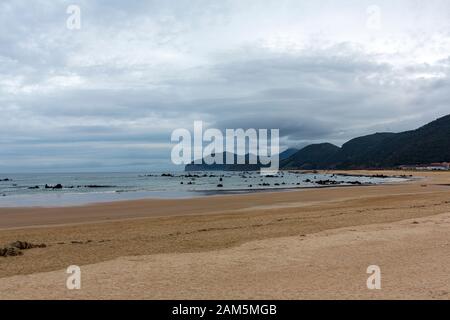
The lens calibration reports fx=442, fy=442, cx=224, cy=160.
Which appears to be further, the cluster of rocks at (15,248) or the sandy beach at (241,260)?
the cluster of rocks at (15,248)

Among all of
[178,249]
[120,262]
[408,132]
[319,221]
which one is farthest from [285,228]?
[408,132]

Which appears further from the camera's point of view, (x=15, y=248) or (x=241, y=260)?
(x=15, y=248)

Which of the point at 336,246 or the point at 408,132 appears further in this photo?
the point at 408,132

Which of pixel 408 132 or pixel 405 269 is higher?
pixel 408 132

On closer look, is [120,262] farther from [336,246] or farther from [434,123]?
[434,123]

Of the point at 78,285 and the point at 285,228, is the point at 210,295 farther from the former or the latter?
the point at 285,228

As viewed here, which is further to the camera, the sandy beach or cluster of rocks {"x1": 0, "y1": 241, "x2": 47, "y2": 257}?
cluster of rocks {"x1": 0, "y1": 241, "x2": 47, "y2": 257}

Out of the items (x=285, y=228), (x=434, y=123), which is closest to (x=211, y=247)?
(x=285, y=228)

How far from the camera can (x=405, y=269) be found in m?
8.88

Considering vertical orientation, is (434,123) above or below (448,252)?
above

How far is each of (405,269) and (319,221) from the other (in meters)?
8.85

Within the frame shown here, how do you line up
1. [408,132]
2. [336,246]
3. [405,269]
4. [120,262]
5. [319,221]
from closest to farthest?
[405,269], [120,262], [336,246], [319,221], [408,132]
